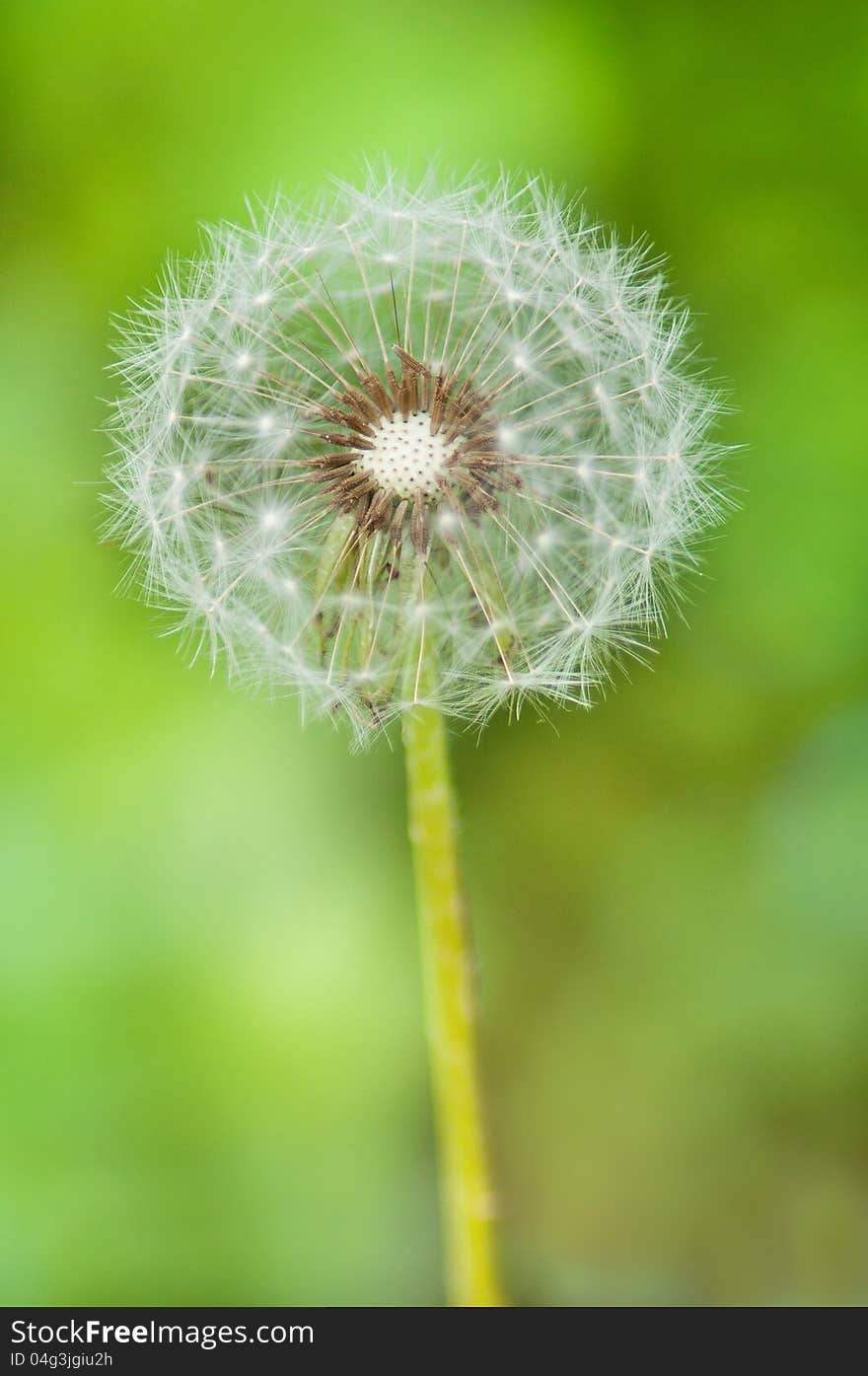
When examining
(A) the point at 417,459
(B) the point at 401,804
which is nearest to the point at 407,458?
(A) the point at 417,459

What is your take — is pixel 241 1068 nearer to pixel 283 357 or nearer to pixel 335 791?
pixel 335 791

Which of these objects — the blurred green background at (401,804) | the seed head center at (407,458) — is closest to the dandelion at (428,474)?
the seed head center at (407,458)

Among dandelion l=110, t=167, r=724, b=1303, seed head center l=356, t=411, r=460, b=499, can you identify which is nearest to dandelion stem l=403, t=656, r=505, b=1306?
dandelion l=110, t=167, r=724, b=1303

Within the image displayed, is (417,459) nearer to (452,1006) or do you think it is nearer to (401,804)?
(452,1006)

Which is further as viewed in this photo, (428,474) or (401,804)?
(401,804)

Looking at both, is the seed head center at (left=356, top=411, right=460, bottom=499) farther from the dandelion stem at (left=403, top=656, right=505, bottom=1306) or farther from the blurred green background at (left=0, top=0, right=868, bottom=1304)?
the blurred green background at (left=0, top=0, right=868, bottom=1304)

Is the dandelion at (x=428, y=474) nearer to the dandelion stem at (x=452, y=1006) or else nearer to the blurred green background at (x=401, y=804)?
the dandelion stem at (x=452, y=1006)
